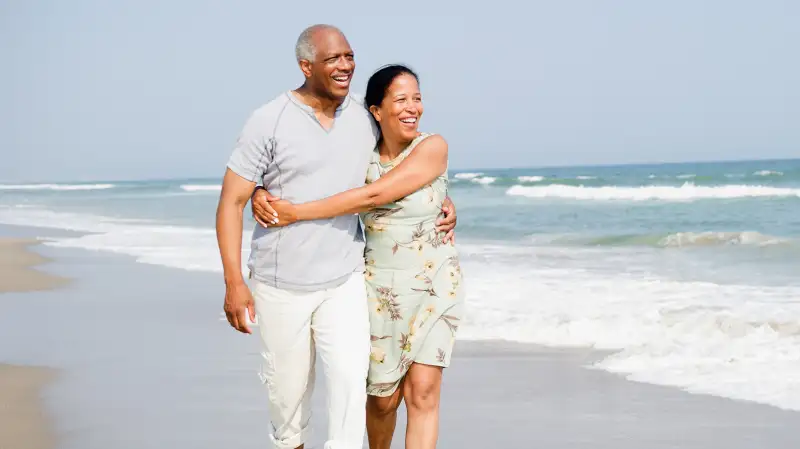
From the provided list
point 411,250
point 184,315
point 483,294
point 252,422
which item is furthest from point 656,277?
point 411,250

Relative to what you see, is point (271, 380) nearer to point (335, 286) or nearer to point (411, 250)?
point (335, 286)

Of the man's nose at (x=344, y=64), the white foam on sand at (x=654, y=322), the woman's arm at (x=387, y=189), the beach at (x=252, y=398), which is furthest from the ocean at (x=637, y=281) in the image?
the man's nose at (x=344, y=64)

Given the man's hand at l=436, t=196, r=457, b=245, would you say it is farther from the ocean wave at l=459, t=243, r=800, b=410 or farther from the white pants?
the ocean wave at l=459, t=243, r=800, b=410

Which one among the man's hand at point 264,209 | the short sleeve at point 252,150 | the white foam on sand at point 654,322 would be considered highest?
the short sleeve at point 252,150

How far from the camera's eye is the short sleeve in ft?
11.1

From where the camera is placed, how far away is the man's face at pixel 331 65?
3393mm

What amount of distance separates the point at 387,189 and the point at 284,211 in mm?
397

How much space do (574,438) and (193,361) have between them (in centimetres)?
277

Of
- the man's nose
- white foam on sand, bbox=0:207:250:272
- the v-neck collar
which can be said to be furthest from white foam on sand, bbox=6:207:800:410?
the man's nose

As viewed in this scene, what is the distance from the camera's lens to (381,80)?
145 inches

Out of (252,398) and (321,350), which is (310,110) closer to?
(321,350)

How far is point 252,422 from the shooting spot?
4816 mm

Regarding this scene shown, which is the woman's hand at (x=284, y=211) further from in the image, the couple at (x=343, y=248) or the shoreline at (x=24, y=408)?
the shoreline at (x=24, y=408)

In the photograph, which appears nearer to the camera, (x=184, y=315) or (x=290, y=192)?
(x=290, y=192)
